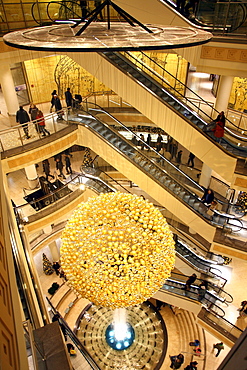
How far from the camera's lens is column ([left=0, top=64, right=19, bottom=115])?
35.0 ft

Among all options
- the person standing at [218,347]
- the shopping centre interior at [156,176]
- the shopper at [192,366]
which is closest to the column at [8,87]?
the shopping centre interior at [156,176]

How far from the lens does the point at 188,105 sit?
10.0m

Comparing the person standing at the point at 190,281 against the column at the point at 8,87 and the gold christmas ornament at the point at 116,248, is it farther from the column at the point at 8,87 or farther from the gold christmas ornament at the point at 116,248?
the column at the point at 8,87

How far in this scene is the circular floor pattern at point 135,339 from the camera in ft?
32.6

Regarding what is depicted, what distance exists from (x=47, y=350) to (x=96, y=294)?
179cm

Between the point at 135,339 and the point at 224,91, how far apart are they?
9.96 meters

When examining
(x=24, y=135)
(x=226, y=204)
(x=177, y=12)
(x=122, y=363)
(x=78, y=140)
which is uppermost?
(x=177, y=12)

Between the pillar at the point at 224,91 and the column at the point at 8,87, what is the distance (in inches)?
316

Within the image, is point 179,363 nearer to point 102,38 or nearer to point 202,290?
point 202,290

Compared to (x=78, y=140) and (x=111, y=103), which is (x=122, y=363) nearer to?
(x=78, y=140)

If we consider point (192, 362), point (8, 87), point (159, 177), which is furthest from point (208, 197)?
point (8, 87)

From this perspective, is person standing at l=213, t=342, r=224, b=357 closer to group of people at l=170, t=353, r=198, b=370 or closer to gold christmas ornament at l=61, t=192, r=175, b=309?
group of people at l=170, t=353, r=198, b=370

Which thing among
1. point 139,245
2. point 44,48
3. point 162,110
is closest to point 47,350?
point 139,245

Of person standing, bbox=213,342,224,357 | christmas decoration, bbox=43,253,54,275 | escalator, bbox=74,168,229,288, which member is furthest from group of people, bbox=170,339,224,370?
christmas decoration, bbox=43,253,54,275
